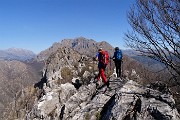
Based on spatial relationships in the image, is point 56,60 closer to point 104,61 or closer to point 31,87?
point 31,87

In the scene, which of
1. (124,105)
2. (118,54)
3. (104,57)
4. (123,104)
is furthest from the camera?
(118,54)

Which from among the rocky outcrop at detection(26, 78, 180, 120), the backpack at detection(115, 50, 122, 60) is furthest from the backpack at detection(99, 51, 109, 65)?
the rocky outcrop at detection(26, 78, 180, 120)

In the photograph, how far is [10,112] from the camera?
168m

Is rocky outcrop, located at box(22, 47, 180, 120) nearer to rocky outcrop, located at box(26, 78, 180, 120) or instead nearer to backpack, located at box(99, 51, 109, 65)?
rocky outcrop, located at box(26, 78, 180, 120)

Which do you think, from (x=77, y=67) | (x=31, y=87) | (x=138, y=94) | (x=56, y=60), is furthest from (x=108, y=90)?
(x=31, y=87)

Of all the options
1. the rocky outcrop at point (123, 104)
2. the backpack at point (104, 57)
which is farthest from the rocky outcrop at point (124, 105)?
the backpack at point (104, 57)

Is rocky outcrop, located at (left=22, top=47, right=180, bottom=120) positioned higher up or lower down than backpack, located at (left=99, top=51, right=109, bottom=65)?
lower down

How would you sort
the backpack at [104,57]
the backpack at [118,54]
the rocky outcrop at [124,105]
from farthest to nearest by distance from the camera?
the backpack at [118,54], the backpack at [104,57], the rocky outcrop at [124,105]

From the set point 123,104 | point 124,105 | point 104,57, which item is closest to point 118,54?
point 104,57

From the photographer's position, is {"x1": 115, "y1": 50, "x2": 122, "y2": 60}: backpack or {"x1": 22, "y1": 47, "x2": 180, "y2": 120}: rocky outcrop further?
{"x1": 115, "y1": 50, "x2": 122, "y2": 60}: backpack

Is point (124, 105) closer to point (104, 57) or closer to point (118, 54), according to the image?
point (104, 57)

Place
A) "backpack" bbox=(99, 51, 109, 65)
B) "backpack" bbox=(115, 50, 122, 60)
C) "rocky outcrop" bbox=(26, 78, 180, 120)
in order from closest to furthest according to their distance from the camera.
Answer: "rocky outcrop" bbox=(26, 78, 180, 120)
"backpack" bbox=(99, 51, 109, 65)
"backpack" bbox=(115, 50, 122, 60)

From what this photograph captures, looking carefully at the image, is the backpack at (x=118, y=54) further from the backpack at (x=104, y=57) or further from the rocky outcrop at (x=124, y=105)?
the rocky outcrop at (x=124, y=105)

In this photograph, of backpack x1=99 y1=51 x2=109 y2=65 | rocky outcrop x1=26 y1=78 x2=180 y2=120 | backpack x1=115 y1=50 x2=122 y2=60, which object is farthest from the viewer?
backpack x1=115 y1=50 x2=122 y2=60
